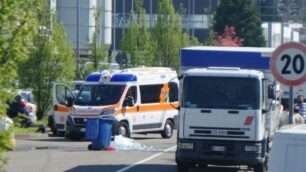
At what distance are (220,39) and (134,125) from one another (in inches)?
1407

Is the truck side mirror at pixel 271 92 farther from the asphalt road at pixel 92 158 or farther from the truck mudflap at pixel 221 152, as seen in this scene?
the asphalt road at pixel 92 158

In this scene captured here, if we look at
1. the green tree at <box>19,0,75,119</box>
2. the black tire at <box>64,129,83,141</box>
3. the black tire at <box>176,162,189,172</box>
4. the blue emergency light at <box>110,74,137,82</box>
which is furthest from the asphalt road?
the green tree at <box>19,0,75,119</box>

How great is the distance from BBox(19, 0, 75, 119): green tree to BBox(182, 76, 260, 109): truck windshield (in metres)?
22.2

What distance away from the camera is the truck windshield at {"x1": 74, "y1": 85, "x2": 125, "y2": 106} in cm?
3378

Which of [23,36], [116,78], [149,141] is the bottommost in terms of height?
[149,141]

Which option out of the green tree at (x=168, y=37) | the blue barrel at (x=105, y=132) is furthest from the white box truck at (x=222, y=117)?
the green tree at (x=168, y=37)

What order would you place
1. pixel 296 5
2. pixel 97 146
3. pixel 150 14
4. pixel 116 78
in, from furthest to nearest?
pixel 150 14 → pixel 296 5 → pixel 116 78 → pixel 97 146

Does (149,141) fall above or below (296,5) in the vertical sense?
below

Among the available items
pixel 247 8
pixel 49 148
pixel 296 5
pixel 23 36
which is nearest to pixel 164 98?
pixel 49 148

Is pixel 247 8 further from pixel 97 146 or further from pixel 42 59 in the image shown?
pixel 97 146

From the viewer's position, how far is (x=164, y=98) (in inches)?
1404

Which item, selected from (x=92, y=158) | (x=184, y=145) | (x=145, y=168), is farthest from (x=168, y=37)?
(x=184, y=145)

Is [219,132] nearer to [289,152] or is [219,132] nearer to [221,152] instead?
[221,152]

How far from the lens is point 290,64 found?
1672 centimetres
